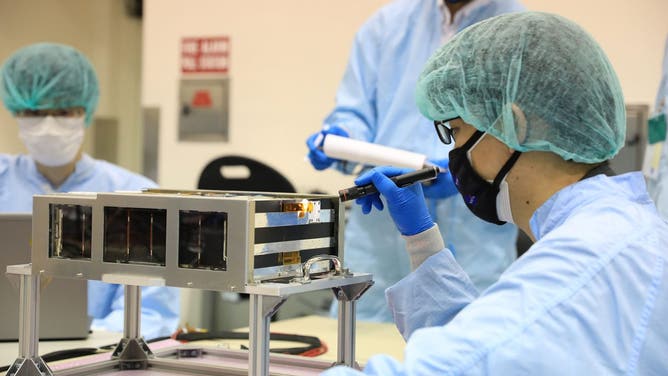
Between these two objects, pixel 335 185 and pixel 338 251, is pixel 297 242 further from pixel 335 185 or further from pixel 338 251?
pixel 335 185

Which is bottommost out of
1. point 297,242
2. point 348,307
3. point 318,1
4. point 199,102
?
point 348,307

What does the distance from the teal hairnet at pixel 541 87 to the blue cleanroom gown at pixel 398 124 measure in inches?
41.9

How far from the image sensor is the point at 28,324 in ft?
4.29

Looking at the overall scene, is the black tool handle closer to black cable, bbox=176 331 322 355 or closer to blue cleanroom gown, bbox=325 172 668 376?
blue cleanroom gown, bbox=325 172 668 376

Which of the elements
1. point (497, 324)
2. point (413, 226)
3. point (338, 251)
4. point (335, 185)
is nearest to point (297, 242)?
point (338, 251)

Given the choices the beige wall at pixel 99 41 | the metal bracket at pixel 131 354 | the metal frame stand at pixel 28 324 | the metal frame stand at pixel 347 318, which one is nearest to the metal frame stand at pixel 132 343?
the metal bracket at pixel 131 354

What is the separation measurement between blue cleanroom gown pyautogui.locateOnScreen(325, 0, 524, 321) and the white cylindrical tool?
6.5 inches

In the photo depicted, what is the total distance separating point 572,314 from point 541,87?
32 cm

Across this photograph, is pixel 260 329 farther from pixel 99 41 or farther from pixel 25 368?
pixel 99 41

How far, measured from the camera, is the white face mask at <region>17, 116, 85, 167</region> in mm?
2450

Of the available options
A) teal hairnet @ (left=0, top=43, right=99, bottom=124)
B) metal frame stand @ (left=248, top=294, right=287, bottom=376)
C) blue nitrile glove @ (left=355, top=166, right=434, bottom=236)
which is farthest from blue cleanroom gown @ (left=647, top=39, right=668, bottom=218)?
teal hairnet @ (left=0, top=43, right=99, bottom=124)

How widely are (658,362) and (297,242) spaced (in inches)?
Result: 20.3

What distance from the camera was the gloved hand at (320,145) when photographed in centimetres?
208

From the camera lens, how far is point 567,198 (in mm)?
1083
